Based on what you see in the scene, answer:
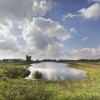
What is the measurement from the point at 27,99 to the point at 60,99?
2.95 meters

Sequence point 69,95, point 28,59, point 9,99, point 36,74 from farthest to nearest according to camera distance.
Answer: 1. point 28,59
2. point 36,74
3. point 69,95
4. point 9,99

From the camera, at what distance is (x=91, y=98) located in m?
19.0

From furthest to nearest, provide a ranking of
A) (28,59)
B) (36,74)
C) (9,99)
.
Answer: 1. (28,59)
2. (36,74)
3. (9,99)

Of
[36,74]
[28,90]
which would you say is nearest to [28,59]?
[36,74]

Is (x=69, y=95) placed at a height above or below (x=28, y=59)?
below

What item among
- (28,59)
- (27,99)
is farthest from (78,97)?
(28,59)

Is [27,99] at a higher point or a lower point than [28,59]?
lower

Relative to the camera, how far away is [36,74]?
47594 millimetres

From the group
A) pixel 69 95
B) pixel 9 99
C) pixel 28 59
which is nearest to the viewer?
pixel 9 99

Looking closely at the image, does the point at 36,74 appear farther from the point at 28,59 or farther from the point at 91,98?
the point at 28,59

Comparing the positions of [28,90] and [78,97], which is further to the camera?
[28,90]

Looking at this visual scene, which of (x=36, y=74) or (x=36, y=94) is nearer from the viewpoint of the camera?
(x=36, y=94)

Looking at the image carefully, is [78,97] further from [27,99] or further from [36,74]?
[36,74]

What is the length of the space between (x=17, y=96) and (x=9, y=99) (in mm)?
770
